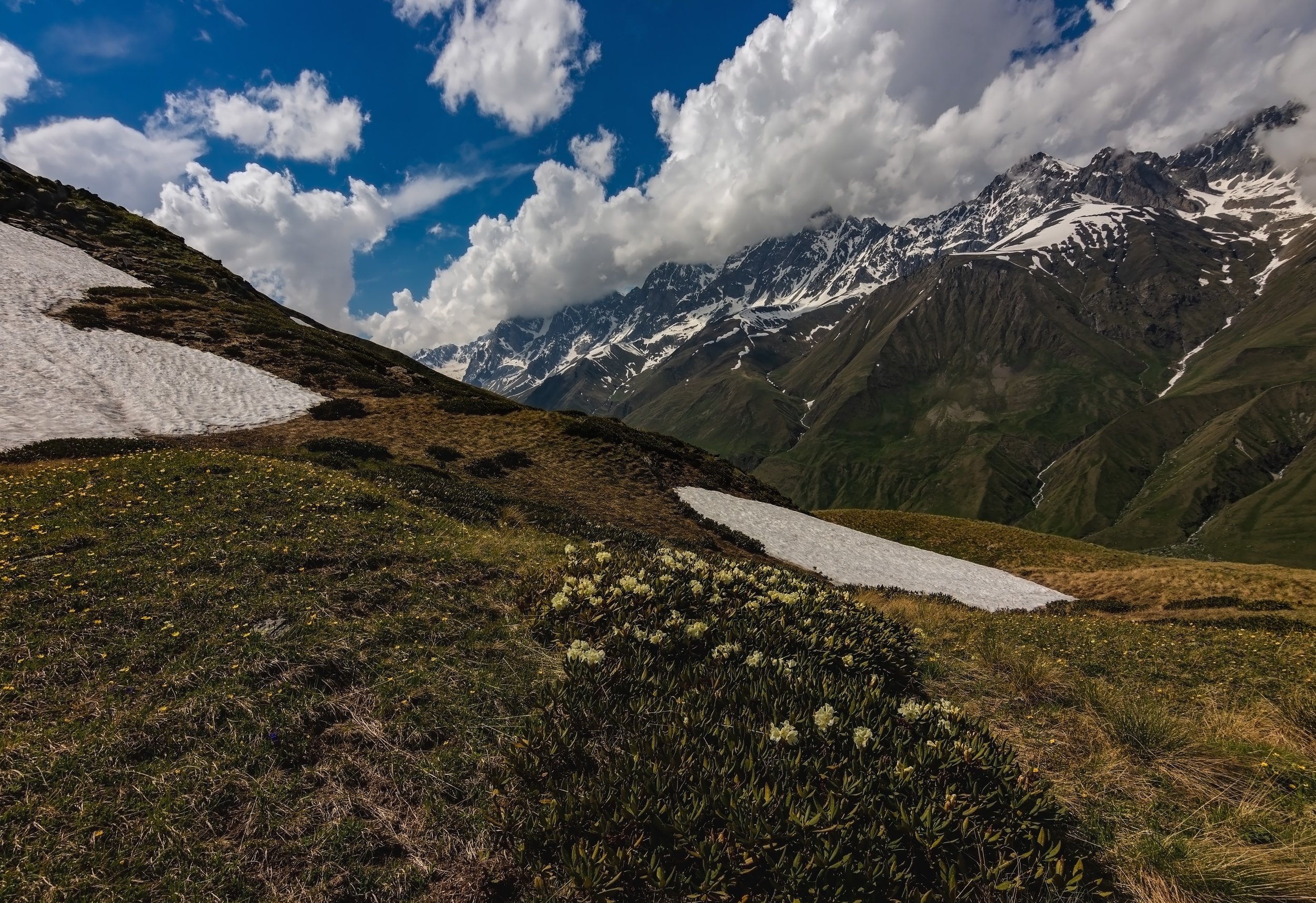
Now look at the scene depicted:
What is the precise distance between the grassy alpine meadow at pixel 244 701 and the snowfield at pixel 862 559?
22.8 meters

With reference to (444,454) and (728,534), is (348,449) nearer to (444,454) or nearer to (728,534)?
(444,454)

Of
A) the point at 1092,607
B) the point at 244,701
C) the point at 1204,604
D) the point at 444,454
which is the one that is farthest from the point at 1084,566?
the point at 244,701

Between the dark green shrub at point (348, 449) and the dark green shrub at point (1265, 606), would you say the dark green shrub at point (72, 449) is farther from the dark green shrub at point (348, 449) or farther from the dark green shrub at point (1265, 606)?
the dark green shrub at point (1265, 606)

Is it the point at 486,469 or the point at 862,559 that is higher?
the point at 486,469

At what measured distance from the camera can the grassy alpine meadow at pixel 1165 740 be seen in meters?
4.76

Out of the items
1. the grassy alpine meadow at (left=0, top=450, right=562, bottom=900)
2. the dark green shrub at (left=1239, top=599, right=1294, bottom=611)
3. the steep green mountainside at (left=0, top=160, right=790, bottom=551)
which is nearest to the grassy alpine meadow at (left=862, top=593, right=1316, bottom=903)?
the grassy alpine meadow at (left=0, top=450, right=562, bottom=900)

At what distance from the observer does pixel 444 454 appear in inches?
1168

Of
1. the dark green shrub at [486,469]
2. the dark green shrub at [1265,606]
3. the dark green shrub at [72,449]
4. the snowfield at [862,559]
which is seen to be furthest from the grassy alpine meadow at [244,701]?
the dark green shrub at [1265,606]

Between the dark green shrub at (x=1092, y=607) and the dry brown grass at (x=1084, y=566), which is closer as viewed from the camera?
the dark green shrub at (x=1092, y=607)

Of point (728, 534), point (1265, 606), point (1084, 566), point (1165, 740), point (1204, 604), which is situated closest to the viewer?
point (1165, 740)

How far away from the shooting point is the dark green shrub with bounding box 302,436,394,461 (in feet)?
80.5

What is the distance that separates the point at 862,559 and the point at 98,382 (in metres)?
43.7

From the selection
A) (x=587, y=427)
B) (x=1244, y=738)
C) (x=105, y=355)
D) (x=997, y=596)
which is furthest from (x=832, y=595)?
(x=105, y=355)

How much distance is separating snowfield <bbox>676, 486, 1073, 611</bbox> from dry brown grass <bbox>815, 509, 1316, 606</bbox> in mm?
2927
